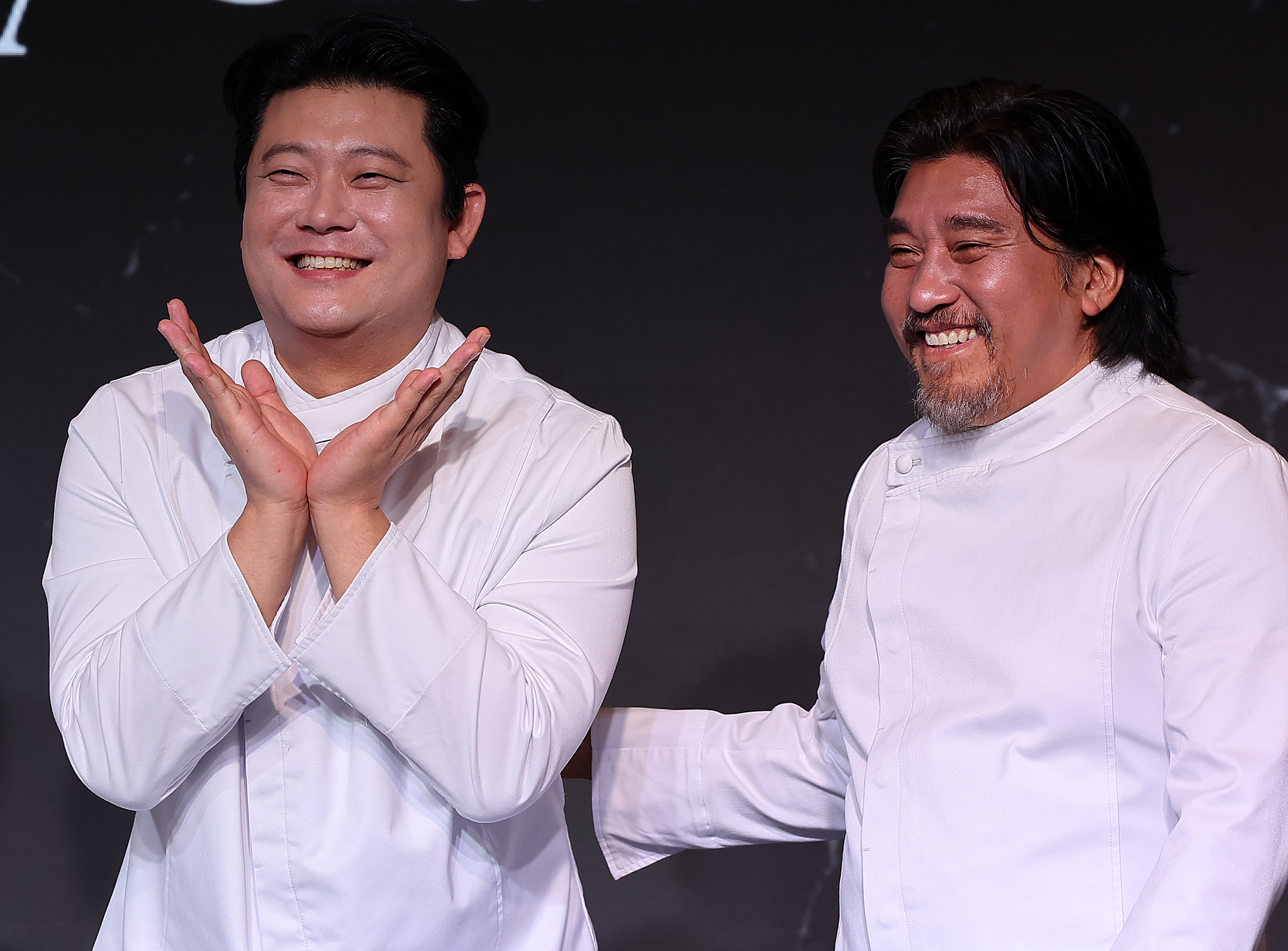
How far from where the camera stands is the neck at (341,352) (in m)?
1.36

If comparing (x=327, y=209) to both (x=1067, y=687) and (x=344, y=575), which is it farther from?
(x=1067, y=687)

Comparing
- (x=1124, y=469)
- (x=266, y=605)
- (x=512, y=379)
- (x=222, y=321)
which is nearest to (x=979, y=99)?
(x=1124, y=469)

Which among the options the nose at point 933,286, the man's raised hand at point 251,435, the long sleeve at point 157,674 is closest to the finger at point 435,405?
the man's raised hand at point 251,435

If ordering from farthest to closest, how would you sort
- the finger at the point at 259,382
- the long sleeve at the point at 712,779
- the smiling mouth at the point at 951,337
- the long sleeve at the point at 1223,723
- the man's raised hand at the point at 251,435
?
the long sleeve at the point at 712,779 → the smiling mouth at the point at 951,337 → the finger at the point at 259,382 → the man's raised hand at the point at 251,435 → the long sleeve at the point at 1223,723

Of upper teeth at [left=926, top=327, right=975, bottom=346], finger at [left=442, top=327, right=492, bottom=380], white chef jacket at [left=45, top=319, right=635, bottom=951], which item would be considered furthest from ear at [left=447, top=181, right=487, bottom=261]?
upper teeth at [left=926, top=327, right=975, bottom=346]

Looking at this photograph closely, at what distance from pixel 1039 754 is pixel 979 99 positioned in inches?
28.9

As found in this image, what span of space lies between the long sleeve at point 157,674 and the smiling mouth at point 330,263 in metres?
0.33

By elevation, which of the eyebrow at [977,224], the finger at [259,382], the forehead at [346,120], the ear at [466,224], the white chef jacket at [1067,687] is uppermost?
the forehead at [346,120]

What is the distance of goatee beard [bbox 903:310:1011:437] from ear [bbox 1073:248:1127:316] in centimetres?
13

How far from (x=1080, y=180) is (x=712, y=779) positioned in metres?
0.83

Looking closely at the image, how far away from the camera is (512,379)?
1.48 metres

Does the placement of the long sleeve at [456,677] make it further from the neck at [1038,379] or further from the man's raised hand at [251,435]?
the neck at [1038,379]

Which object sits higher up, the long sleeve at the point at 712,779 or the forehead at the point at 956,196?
the forehead at the point at 956,196

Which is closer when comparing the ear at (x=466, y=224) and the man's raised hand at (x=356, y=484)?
the man's raised hand at (x=356, y=484)
